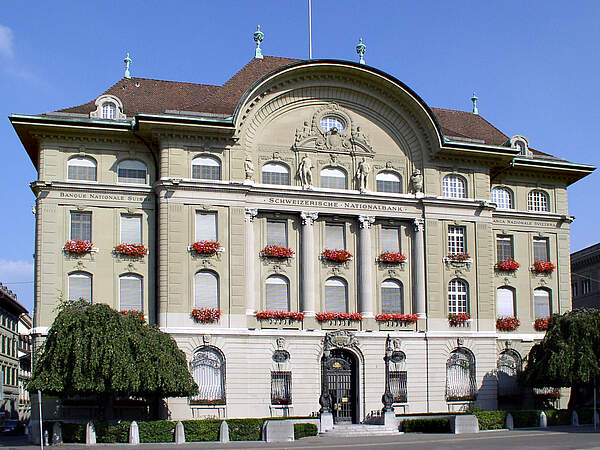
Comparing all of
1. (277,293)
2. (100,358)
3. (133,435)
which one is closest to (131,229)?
(277,293)

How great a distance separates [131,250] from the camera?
41938 mm

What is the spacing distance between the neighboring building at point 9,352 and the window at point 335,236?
103ft

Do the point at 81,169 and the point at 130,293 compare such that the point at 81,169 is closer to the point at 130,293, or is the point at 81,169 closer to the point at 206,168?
the point at 206,168

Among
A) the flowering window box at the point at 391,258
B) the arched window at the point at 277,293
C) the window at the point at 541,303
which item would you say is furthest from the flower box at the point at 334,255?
the window at the point at 541,303

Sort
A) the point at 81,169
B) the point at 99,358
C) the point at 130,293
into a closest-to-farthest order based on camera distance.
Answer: the point at 99,358 → the point at 130,293 → the point at 81,169

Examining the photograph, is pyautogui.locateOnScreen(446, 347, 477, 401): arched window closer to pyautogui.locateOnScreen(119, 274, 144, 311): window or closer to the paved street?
the paved street

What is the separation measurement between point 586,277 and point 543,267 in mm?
24516

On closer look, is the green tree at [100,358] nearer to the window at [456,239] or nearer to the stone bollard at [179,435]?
the stone bollard at [179,435]

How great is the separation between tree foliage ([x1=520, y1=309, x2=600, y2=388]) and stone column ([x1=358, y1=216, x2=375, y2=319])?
27.6 feet

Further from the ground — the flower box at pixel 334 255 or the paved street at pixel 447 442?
the flower box at pixel 334 255

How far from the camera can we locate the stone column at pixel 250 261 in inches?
1684

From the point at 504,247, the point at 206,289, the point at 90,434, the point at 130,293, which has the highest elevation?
the point at 504,247

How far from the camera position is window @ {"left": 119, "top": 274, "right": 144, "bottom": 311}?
137 ft

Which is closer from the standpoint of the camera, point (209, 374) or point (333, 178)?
point (209, 374)
